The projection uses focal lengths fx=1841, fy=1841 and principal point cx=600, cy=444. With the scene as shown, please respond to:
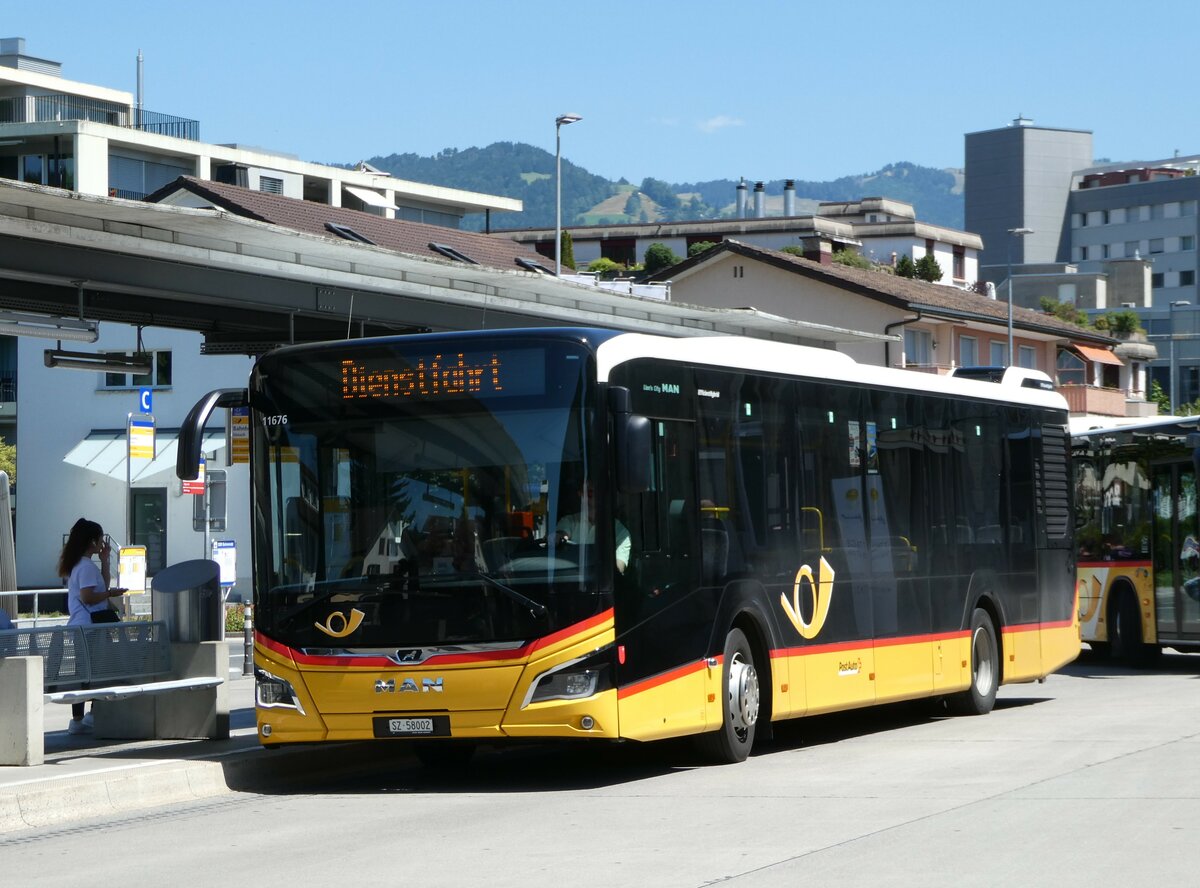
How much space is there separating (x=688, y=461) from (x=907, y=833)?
4180mm

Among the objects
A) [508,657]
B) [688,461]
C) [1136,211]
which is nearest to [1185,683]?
[688,461]

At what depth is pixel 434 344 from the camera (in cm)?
1275

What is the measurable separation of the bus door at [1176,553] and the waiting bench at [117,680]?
45.9ft

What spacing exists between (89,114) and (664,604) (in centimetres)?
8755

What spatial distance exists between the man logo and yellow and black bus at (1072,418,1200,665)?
45.0ft

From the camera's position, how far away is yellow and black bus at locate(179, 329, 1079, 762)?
39.9ft

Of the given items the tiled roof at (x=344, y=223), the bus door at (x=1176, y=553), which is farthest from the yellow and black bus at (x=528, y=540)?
the tiled roof at (x=344, y=223)

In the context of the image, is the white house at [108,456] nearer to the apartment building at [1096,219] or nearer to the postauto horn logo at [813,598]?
the postauto horn logo at [813,598]

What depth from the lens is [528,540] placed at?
12227 millimetres

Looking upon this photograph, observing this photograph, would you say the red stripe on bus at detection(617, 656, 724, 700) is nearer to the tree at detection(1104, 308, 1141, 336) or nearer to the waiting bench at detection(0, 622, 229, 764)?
the waiting bench at detection(0, 622, 229, 764)

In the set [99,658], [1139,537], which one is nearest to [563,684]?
[99,658]

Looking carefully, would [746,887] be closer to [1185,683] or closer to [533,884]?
[533,884]

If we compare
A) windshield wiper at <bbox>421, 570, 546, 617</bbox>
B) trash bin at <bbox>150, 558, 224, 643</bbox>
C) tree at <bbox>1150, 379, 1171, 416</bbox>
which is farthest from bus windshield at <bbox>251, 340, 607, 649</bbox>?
tree at <bbox>1150, 379, 1171, 416</bbox>

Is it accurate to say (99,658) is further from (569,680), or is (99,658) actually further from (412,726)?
(569,680)
